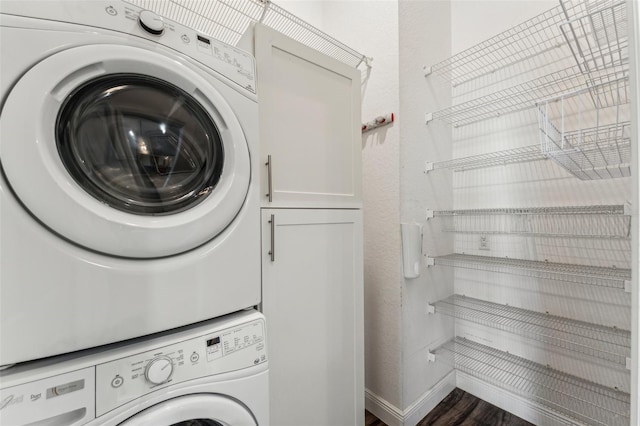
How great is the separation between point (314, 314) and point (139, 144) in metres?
0.83

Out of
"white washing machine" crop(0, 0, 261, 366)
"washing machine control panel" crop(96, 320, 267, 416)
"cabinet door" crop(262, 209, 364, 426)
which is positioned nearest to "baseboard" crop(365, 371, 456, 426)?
"cabinet door" crop(262, 209, 364, 426)

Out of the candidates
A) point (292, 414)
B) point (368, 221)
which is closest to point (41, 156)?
point (292, 414)

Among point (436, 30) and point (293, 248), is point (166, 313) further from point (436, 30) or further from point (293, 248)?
point (436, 30)

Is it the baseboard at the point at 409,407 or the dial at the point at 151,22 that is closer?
the dial at the point at 151,22

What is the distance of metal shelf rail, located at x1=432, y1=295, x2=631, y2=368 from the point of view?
3.78 feet

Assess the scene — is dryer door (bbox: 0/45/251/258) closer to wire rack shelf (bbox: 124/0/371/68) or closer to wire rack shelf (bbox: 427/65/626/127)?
wire rack shelf (bbox: 124/0/371/68)

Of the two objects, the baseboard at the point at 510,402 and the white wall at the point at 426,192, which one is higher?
the white wall at the point at 426,192

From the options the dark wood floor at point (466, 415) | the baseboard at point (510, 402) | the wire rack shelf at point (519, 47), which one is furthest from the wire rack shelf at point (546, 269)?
the wire rack shelf at point (519, 47)

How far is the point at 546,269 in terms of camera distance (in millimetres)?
1227

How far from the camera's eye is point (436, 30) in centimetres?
164

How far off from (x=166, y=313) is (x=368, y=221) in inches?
47.4

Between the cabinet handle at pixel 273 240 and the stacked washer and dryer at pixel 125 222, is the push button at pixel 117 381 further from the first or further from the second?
the cabinet handle at pixel 273 240

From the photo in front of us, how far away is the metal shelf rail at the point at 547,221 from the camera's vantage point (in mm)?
1155

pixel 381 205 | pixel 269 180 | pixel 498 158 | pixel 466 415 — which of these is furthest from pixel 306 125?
pixel 466 415
